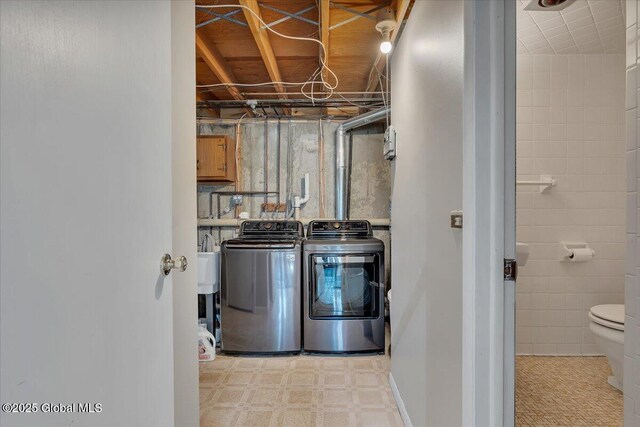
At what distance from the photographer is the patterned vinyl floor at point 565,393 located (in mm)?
1764

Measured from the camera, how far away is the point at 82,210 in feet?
1.85

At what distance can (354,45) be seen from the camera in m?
2.36

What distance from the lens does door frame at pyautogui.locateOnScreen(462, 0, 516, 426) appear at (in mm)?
949

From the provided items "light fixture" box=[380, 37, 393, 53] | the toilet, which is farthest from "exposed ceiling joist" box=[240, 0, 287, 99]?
the toilet

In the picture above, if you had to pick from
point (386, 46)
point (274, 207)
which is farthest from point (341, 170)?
point (386, 46)

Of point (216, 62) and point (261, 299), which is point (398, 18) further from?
point (261, 299)

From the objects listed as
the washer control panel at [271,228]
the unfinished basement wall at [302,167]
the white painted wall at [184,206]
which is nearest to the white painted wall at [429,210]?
the white painted wall at [184,206]

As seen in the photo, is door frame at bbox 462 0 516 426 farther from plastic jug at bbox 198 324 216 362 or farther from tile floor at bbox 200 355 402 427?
plastic jug at bbox 198 324 216 362

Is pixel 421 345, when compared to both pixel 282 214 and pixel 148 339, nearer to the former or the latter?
pixel 148 339

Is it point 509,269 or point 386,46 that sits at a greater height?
point 386,46

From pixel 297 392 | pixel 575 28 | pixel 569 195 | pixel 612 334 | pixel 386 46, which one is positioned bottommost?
pixel 297 392

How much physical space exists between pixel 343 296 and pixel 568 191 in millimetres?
1897

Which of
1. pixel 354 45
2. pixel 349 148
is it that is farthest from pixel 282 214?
pixel 354 45

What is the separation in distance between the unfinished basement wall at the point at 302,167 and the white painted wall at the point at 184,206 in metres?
2.25
